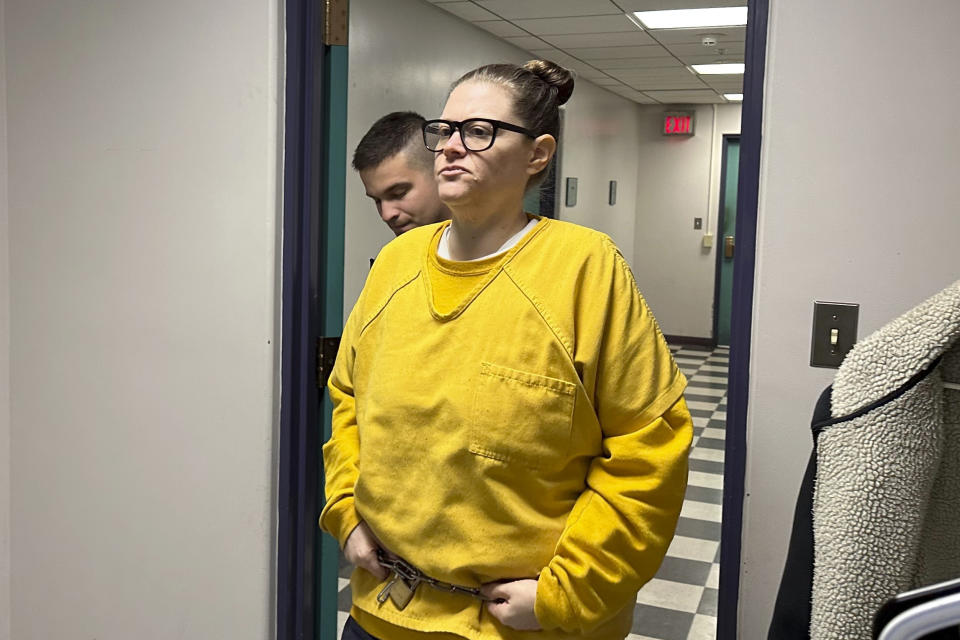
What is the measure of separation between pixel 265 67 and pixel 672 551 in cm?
291

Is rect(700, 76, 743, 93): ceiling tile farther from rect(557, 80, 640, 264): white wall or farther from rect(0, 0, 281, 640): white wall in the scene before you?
rect(0, 0, 281, 640): white wall

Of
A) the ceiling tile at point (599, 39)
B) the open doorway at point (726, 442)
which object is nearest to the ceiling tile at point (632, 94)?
the ceiling tile at point (599, 39)

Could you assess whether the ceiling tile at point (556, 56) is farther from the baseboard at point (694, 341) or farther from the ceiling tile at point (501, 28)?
the baseboard at point (694, 341)

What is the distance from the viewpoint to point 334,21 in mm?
2121

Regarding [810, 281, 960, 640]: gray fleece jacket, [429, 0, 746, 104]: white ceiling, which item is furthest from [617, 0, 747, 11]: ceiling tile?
[810, 281, 960, 640]: gray fleece jacket

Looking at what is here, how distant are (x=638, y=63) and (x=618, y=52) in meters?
0.63

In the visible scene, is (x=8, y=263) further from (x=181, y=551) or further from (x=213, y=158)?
(x=181, y=551)

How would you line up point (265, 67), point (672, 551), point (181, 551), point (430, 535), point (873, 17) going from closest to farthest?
point (430, 535) < point (873, 17) < point (265, 67) < point (181, 551) < point (672, 551)

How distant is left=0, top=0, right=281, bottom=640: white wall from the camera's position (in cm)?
215

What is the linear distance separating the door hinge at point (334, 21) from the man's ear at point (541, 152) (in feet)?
2.76

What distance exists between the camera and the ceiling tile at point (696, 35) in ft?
19.9

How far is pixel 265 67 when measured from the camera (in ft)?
6.86

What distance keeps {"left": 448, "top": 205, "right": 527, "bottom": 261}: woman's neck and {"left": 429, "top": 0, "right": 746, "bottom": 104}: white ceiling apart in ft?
12.8

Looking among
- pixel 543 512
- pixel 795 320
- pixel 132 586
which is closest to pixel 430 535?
pixel 543 512
